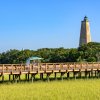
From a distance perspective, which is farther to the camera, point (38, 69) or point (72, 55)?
point (72, 55)

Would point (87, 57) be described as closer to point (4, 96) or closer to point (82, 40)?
point (82, 40)

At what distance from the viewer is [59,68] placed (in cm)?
4775

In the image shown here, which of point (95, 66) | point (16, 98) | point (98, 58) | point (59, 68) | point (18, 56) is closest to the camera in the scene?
point (16, 98)

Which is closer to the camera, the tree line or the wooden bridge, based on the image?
the wooden bridge

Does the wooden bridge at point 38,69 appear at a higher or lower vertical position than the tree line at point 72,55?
lower

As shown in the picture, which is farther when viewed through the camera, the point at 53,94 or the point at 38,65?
the point at 38,65

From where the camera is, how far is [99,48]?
111000 millimetres

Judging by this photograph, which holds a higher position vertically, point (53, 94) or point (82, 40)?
point (82, 40)

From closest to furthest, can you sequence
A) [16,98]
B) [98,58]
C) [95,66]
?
1. [16,98]
2. [95,66]
3. [98,58]

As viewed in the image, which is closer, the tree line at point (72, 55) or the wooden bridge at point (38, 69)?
the wooden bridge at point (38, 69)

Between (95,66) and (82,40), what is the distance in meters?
104

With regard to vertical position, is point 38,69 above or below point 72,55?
below

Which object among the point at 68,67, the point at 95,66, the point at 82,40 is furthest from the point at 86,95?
the point at 82,40

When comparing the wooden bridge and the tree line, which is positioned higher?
the tree line
